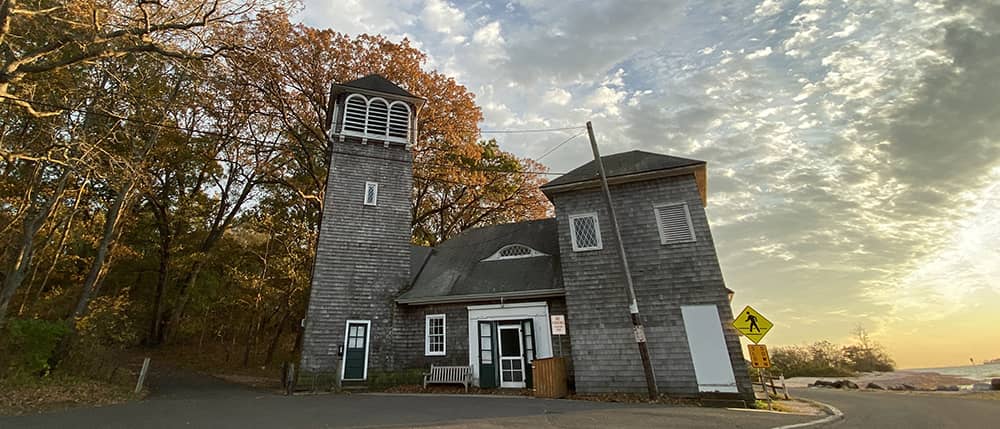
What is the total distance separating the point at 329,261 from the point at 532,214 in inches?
521

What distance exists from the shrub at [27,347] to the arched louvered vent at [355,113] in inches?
395

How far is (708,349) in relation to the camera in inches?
416

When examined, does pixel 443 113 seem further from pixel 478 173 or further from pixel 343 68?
pixel 343 68

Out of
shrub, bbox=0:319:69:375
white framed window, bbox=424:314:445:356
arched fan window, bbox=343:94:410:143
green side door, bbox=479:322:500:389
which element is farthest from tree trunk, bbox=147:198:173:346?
green side door, bbox=479:322:500:389

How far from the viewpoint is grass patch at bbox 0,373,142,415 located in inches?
371

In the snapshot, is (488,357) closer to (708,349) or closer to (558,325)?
(558,325)

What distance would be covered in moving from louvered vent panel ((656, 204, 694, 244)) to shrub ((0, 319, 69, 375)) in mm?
16985

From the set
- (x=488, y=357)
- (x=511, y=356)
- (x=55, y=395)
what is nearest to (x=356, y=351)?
(x=488, y=357)

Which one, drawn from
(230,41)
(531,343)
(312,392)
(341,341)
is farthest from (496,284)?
(230,41)

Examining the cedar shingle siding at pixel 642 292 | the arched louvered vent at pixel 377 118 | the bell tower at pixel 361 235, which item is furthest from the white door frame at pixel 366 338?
the arched louvered vent at pixel 377 118

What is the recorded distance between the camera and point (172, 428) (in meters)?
7.07

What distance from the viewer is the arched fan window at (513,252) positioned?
1454 cm

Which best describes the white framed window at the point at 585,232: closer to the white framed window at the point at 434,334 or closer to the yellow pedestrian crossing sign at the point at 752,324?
the yellow pedestrian crossing sign at the point at 752,324

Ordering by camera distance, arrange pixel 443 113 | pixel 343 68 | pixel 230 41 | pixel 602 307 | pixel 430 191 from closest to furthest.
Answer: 1. pixel 230 41
2. pixel 602 307
3. pixel 343 68
4. pixel 443 113
5. pixel 430 191
